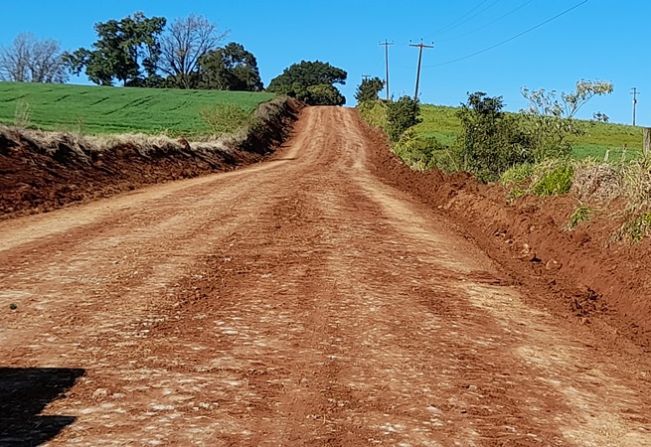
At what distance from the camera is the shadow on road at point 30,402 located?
3717mm

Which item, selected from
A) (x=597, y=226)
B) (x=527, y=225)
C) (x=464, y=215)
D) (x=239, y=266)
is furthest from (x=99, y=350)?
(x=464, y=215)

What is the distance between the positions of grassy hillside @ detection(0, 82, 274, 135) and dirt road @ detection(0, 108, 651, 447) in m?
25.6

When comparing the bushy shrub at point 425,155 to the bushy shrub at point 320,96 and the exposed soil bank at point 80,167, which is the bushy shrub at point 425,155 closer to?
the exposed soil bank at point 80,167

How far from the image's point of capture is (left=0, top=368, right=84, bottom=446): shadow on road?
372 centimetres

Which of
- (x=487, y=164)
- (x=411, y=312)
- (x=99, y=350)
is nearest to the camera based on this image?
(x=99, y=350)

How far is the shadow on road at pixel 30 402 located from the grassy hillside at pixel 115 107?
29208 mm

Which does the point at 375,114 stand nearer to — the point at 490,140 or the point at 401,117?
the point at 401,117

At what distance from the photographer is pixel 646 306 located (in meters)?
7.07

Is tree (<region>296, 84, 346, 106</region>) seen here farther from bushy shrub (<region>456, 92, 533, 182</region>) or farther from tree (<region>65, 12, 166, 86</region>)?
bushy shrub (<region>456, 92, 533, 182</region>)

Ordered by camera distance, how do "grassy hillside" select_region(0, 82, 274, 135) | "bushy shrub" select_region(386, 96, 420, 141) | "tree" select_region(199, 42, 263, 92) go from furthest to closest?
"tree" select_region(199, 42, 263, 92)
"bushy shrub" select_region(386, 96, 420, 141)
"grassy hillside" select_region(0, 82, 274, 135)

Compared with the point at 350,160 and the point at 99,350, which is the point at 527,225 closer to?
the point at 99,350

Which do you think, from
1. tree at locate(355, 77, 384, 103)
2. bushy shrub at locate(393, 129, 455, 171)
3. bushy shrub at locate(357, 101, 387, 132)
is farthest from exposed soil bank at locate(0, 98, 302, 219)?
tree at locate(355, 77, 384, 103)

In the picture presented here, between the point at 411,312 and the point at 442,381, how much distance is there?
1775 mm

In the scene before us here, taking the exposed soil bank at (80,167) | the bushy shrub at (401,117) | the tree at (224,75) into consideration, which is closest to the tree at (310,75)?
the tree at (224,75)
